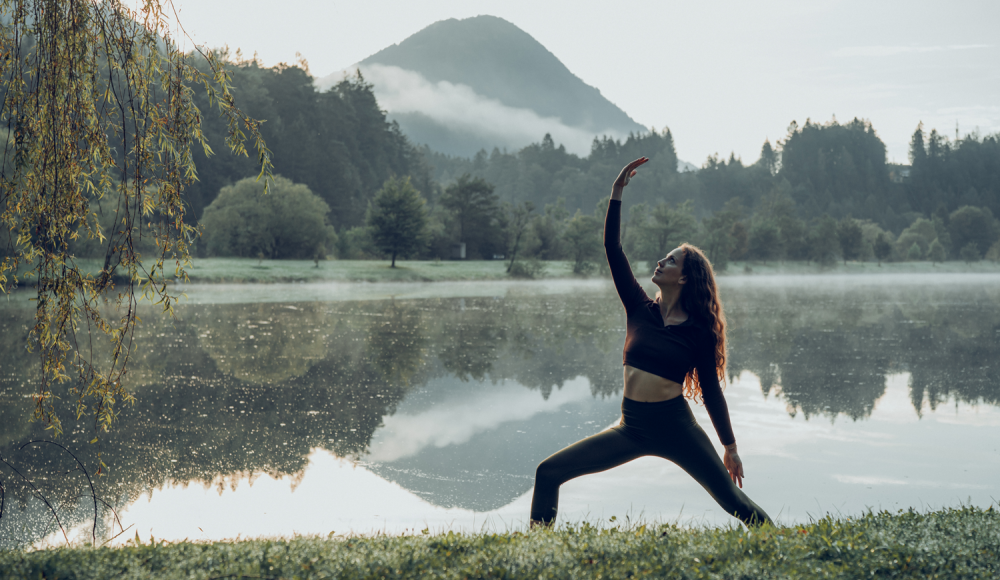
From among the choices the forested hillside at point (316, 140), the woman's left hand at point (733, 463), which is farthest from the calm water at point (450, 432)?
the forested hillside at point (316, 140)

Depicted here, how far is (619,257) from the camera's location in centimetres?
473

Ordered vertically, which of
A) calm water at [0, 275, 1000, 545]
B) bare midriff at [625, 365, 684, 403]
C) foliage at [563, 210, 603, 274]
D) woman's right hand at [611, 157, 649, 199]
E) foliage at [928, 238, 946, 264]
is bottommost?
calm water at [0, 275, 1000, 545]

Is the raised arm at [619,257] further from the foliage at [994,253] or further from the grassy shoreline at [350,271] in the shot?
the foliage at [994,253]

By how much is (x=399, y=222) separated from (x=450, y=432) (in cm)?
4813

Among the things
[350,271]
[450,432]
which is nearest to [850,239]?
[350,271]

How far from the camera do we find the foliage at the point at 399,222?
2183 inches

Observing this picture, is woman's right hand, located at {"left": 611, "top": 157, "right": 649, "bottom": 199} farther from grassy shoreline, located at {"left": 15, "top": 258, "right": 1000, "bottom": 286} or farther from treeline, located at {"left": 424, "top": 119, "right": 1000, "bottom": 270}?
treeline, located at {"left": 424, "top": 119, "right": 1000, "bottom": 270}

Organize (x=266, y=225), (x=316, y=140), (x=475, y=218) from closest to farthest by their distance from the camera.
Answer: (x=266, y=225) < (x=475, y=218) < (x=316, y=140)

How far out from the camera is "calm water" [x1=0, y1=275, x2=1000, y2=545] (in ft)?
20.1

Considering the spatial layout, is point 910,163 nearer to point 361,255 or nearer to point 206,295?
point 361,255

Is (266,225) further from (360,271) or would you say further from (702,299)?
(702,299)

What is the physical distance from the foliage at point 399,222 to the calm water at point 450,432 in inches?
1459

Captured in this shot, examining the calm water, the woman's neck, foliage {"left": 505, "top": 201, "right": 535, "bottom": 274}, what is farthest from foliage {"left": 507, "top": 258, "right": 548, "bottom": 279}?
the woman's neck

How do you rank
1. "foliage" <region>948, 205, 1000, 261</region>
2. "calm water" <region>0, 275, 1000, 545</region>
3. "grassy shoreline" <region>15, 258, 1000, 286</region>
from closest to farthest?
1. "calm water" <region>0, 275, 1000, 545</region>
2. "grassy shoreline" <region>15, 258, 1000, 286</region>
3. "foliage" <region>948, 205, 1000, 261</region>
